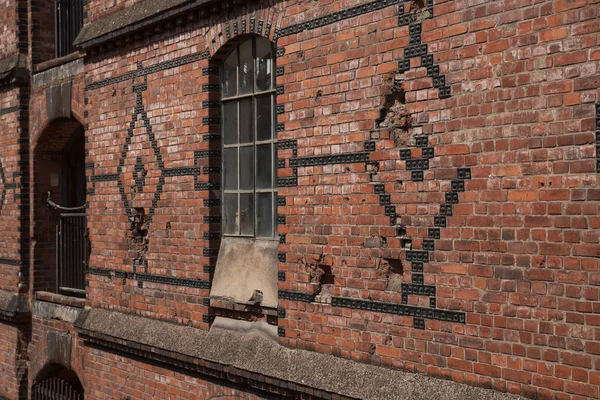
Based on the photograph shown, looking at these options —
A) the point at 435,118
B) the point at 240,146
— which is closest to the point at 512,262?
the point at 435,118

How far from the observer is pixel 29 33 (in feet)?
37.4

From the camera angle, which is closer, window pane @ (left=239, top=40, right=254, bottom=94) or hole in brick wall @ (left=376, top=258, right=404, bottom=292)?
hole in brick wall @ (left=376, top=258, right=404, bottom=292)

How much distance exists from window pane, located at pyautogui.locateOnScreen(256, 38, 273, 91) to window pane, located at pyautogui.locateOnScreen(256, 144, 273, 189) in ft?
1.74

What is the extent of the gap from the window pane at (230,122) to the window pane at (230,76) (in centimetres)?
10

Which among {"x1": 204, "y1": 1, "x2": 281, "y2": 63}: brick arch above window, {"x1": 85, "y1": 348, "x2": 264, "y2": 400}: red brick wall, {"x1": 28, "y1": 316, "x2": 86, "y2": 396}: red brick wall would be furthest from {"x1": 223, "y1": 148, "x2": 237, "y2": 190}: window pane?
{"x1": 28, "y1": 316, "x2": 86, "y2": 396}: red brick wall

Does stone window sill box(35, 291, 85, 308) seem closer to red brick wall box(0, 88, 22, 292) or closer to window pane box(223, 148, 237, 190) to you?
red brick wall box(0, 88, 22, 292)

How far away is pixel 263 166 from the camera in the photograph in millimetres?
7250

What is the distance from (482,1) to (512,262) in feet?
5.19

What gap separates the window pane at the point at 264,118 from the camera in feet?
23.5

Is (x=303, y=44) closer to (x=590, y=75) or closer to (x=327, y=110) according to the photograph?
(x=327, y=110)

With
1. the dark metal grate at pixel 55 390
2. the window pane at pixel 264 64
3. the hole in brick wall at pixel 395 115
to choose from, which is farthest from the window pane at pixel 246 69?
the dark metal grate at pixel 55 390

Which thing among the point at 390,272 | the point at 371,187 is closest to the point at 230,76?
the point at 371,187

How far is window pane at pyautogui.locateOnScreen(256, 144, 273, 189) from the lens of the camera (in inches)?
283

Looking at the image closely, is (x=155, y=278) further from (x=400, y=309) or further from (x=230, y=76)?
(x=400, y=309)
